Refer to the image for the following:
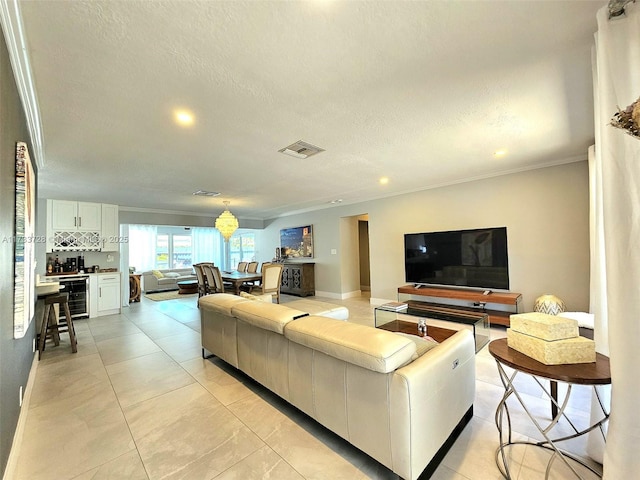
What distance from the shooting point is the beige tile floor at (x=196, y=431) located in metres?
1.51

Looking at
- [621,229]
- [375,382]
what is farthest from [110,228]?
[621,229]

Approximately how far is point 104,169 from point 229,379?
3.17 m

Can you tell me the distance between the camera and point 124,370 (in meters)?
2.85

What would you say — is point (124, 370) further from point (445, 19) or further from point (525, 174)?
point (525, 174)

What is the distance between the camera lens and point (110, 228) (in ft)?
18.7

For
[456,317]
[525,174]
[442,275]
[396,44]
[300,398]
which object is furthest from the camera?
[442,275]

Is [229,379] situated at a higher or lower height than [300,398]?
lower

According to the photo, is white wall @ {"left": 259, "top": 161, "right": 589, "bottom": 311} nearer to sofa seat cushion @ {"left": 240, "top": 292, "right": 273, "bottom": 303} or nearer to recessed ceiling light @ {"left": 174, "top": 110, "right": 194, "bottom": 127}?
sofa seat cushion @ {"left": 240, "top": 292, "right": 273, "bottom": 303}

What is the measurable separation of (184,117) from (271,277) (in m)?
3.65

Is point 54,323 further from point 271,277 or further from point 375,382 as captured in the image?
point 375,382

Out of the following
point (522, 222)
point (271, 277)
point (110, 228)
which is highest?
point (110, 228)

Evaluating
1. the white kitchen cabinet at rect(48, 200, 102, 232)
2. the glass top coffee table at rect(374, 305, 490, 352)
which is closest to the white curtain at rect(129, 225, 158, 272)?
the white kitchen cabinet at rect(48, 200, 102, 232)

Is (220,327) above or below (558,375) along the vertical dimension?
below

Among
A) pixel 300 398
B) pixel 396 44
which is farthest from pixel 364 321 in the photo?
pixel 396 44
